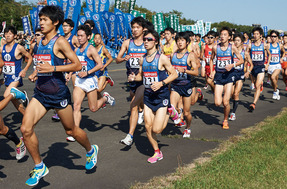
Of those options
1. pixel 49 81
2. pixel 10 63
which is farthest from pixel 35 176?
pixel 10 63

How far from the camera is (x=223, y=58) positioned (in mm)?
8102

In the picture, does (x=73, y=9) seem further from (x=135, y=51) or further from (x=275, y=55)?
(x=135, y=51)

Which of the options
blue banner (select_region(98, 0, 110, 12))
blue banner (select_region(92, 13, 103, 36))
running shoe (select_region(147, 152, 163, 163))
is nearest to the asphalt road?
running shoe (select_region(147, 152, 163, 163))

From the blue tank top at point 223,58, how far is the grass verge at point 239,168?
7.09 feet

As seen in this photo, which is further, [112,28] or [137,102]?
[112,28]

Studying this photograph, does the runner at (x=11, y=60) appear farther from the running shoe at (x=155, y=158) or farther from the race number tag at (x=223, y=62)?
the race number tag at (x=223, y=62)

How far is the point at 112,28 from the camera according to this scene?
103ft

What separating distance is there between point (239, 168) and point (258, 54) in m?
7.17

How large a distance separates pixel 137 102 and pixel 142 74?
39.0 inches

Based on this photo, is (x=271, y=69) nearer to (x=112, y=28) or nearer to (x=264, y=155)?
(x=264, y=155)

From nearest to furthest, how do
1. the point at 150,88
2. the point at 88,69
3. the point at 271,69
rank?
the point at 150,88, the point at 88,69, the point at 271,69

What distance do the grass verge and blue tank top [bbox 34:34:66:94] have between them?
170 centimetres

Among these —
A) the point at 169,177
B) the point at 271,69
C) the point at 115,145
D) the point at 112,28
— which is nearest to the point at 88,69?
the point at 115,145

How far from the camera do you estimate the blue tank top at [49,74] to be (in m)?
4.23
